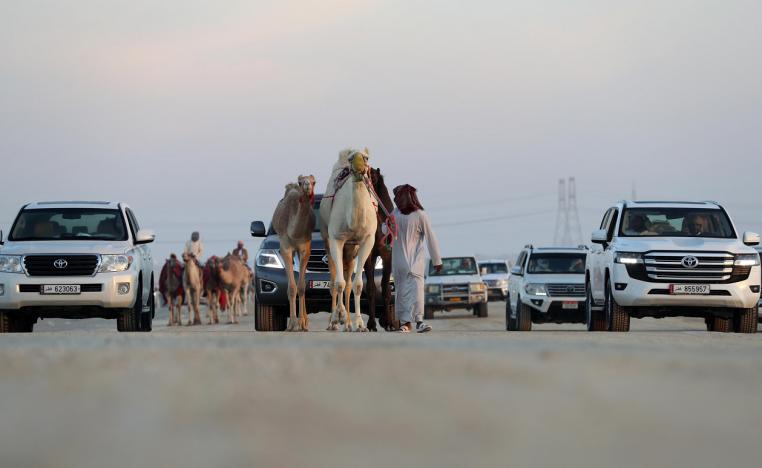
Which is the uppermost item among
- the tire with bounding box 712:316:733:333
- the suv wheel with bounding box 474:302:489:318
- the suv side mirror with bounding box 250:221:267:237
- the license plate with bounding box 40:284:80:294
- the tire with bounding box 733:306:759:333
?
the suv side mirror with bounding box 250:221:267:237

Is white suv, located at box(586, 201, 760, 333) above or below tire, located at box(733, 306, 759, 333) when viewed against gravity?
above

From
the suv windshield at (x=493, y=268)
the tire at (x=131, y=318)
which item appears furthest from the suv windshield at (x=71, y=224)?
the suv windshield at (x=493, y=268)

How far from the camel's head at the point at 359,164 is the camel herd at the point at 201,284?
21.6 m

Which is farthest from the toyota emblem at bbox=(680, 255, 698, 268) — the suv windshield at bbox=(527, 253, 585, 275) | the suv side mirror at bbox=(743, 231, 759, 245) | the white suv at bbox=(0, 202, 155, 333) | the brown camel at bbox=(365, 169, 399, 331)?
the white suv at bbox=(0, 202, 155, 333)

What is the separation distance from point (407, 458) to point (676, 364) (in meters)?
1.70

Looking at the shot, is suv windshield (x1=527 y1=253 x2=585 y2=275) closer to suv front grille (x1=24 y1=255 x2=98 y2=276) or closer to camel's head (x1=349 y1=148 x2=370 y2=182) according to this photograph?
suv front grille (x1=24 y1=255 x2=98 y2=276)

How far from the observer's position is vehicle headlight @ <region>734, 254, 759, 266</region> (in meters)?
20.2

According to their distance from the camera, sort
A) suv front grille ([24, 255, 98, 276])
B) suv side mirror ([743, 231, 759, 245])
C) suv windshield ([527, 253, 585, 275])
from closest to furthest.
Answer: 1. suv front grille ([24, 255, 98, 276])
2. suv side mirror ([743, 231, 759, 245])
3. suv windshield ([527, 253, 585, 275])

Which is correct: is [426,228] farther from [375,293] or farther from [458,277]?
[458,277]

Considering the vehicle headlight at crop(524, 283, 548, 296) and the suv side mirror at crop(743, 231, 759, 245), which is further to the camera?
the vehicle headlight at crop(524, 283, 548, 296)

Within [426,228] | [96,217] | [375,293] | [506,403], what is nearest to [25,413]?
[506,403]

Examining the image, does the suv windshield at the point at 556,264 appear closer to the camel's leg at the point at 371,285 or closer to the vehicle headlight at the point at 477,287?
the camel's leg at the point at 371,285

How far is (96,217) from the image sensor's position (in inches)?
802

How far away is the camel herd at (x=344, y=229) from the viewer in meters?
17.2
